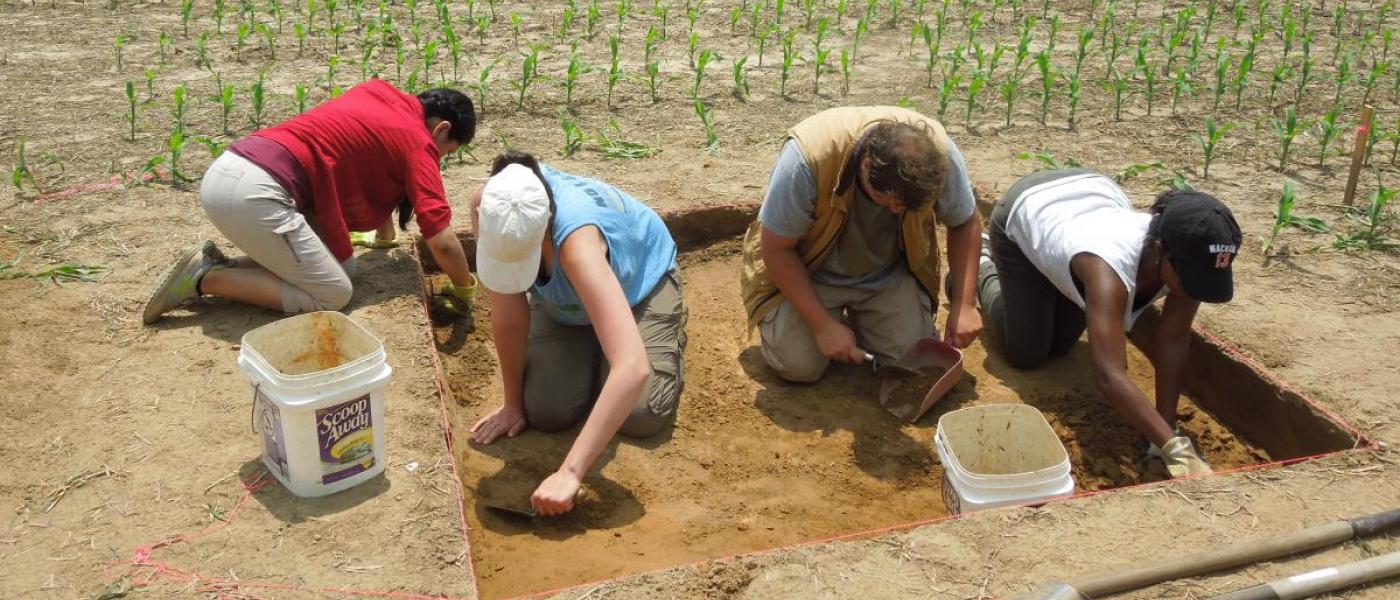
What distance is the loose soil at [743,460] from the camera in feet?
10.9

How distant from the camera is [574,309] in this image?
3.92 metres

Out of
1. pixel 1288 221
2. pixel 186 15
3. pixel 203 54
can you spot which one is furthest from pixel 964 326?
pixel 186 15

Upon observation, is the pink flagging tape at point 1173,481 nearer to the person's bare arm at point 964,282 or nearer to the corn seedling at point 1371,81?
the person's bare arm at point 964,282

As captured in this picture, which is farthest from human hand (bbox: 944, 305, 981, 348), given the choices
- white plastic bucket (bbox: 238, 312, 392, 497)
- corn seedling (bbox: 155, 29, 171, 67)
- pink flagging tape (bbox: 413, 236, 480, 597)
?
corn seedling (bbox: 155, 29, 171, 67)

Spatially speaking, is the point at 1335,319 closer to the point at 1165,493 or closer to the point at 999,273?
the point at 999,273

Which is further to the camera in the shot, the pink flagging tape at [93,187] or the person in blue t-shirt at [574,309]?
the pink flagging tape at [93,187]

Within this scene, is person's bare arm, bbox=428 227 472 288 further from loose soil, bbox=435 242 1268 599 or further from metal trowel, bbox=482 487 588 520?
metal trowel, bbox=482 487 588 520

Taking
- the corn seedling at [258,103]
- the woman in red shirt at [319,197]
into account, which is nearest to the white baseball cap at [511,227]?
the woman in red shirt at [319,197]

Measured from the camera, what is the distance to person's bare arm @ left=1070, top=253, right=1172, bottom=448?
3.56 m

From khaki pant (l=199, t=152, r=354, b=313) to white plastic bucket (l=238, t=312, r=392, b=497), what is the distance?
853mm

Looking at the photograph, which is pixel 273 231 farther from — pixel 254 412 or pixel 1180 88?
pixel 1180 88

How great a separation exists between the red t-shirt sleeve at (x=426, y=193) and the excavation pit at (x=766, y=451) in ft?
1.75

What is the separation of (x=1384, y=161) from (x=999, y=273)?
117 inches

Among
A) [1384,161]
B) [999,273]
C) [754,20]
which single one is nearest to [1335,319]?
[999,273]
